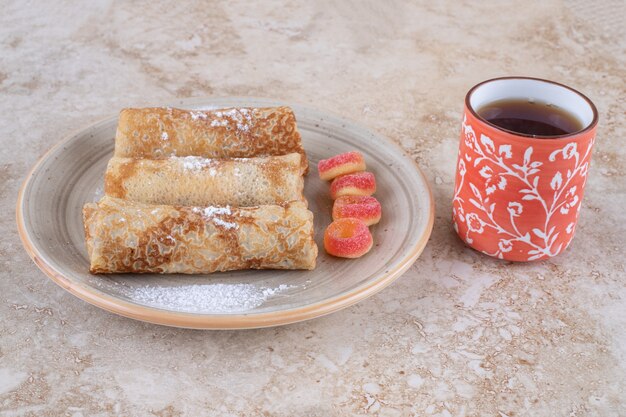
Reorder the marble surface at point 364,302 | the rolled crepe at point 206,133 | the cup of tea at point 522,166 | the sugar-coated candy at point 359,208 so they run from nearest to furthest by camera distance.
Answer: the marble surface at point 364,302, the cup of tea at point 522,166, the sugar-coated candy at point 359,208, the rolled crepe at point 206,133

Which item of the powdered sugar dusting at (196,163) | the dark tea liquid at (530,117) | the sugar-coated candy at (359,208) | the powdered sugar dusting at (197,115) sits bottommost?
the sugar-coated candy at (359,208)

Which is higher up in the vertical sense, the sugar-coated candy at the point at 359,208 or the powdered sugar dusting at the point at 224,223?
the powdered sugar dusting at the point at 224,223

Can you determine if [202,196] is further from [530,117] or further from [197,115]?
[530,117]

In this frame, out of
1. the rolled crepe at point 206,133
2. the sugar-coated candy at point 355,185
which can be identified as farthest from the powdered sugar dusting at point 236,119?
the sugar-coated candy at point 355,185

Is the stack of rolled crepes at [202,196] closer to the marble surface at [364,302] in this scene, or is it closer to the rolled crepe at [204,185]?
the rolled crepe at [204,185]

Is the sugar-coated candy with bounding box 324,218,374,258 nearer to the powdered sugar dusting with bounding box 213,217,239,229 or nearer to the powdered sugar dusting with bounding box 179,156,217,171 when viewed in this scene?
the powdered sugar dusting with bounding box 213,217,239,229

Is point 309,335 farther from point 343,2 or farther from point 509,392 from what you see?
point 343,2

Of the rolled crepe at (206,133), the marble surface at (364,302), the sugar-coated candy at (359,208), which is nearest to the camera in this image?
the marble surface at (364,302)
